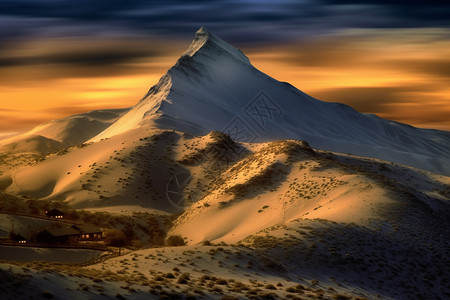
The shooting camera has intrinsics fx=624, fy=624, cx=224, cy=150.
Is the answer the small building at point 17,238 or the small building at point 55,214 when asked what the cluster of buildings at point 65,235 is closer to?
the small building at point 17,238

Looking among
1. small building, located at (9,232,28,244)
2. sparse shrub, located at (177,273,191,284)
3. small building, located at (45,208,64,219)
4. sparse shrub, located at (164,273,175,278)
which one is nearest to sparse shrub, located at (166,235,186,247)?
small building, located at (9,232,28,244)

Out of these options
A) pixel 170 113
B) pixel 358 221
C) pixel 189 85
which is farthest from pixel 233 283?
pixel 189 85

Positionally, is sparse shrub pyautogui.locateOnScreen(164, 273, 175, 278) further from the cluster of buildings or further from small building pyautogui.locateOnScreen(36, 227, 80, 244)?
small building pyautogui.locateOnScreen(36, 227, 80, 244)

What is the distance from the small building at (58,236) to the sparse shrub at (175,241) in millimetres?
8825

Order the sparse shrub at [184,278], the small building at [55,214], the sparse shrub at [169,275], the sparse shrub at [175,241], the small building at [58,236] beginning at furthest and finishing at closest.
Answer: the small building at [55,214]
the sparse shrub at [175,241]
the small building at [58,236]
the sparse shrub at [169,275]
the sparse shrub at [184,278]

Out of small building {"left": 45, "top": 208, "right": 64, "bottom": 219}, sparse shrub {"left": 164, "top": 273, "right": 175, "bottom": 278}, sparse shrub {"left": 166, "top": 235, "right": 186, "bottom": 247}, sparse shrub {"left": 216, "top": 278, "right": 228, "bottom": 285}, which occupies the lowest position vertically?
sparse shrub {"left": 166, "top": 235, "right": 186, "bottom": 247}

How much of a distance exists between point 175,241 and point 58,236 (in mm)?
11085

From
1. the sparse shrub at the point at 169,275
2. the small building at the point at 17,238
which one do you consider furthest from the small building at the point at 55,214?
the sparse shrub at the point at 169,275

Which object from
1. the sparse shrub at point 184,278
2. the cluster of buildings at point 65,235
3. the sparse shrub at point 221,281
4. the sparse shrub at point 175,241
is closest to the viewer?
the sparse shrub at point 184,278

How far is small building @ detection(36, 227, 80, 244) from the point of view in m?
57.9

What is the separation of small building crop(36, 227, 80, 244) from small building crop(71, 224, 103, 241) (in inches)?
27.6

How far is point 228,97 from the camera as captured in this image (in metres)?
191

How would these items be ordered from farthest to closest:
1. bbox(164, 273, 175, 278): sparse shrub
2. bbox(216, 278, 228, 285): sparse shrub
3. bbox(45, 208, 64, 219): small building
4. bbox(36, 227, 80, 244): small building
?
bbox(45, 208, 64, 219): small building < bbox(36, 227, 80, 244): small building < bbox(164, 273, 175, 278): sparse shrub < bbox(216, 278, 228, 285): sparse shrub

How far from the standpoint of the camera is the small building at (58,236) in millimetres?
57862
